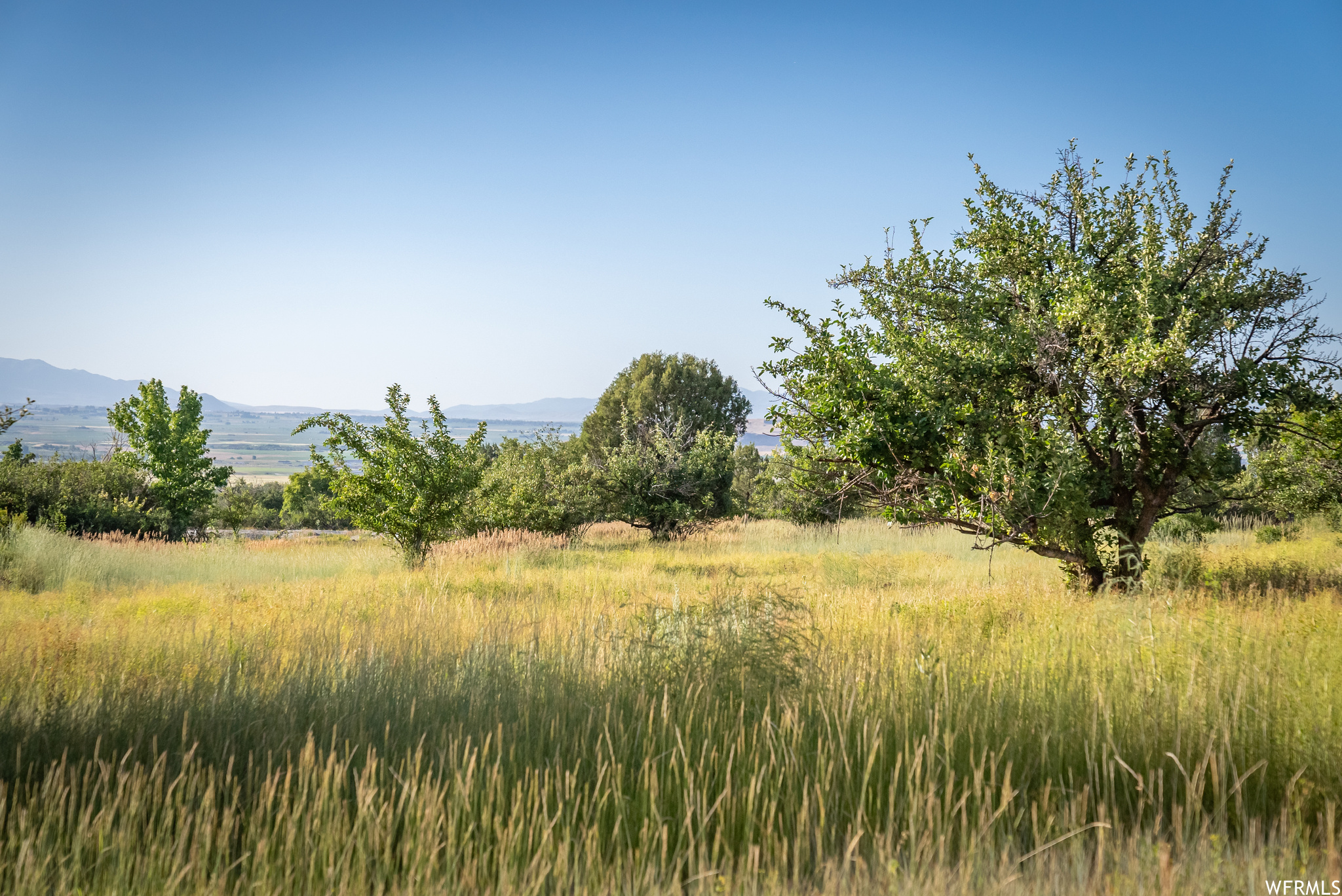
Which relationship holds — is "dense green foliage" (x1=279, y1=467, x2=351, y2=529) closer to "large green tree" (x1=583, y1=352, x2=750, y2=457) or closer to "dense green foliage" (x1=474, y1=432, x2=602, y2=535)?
"large green tree" (x1=583, y1=352, x2=750, y2=457)

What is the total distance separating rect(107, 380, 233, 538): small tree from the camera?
→ 3056cm

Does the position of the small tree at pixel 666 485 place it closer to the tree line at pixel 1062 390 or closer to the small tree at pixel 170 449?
the tree line at pixel 1062 390

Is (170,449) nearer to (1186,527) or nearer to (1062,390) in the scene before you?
(1062,390)

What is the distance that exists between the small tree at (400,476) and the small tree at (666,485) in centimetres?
947

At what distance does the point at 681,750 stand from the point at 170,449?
36.6 metres

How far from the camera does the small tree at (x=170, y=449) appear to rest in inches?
1203

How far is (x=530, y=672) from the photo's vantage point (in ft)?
14.6

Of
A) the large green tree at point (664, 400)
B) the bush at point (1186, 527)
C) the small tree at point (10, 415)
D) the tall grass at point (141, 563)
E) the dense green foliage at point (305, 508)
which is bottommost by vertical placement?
the dense green foliage at point (305, 508)

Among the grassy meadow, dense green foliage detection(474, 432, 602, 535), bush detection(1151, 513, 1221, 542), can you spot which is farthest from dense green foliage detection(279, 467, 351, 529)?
bush detection(1151, 513, 1221, 542)

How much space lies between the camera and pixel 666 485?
2338cm

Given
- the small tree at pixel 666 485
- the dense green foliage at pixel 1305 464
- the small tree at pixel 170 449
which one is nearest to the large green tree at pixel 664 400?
the small tree at pixel 666 485

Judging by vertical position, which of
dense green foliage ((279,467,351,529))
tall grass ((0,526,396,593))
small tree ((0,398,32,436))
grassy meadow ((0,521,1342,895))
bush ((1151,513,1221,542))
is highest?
small tree ((0,398,32,436))

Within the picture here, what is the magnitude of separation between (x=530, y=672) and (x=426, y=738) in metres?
0.89

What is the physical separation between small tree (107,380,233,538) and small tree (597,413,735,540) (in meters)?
19.5
